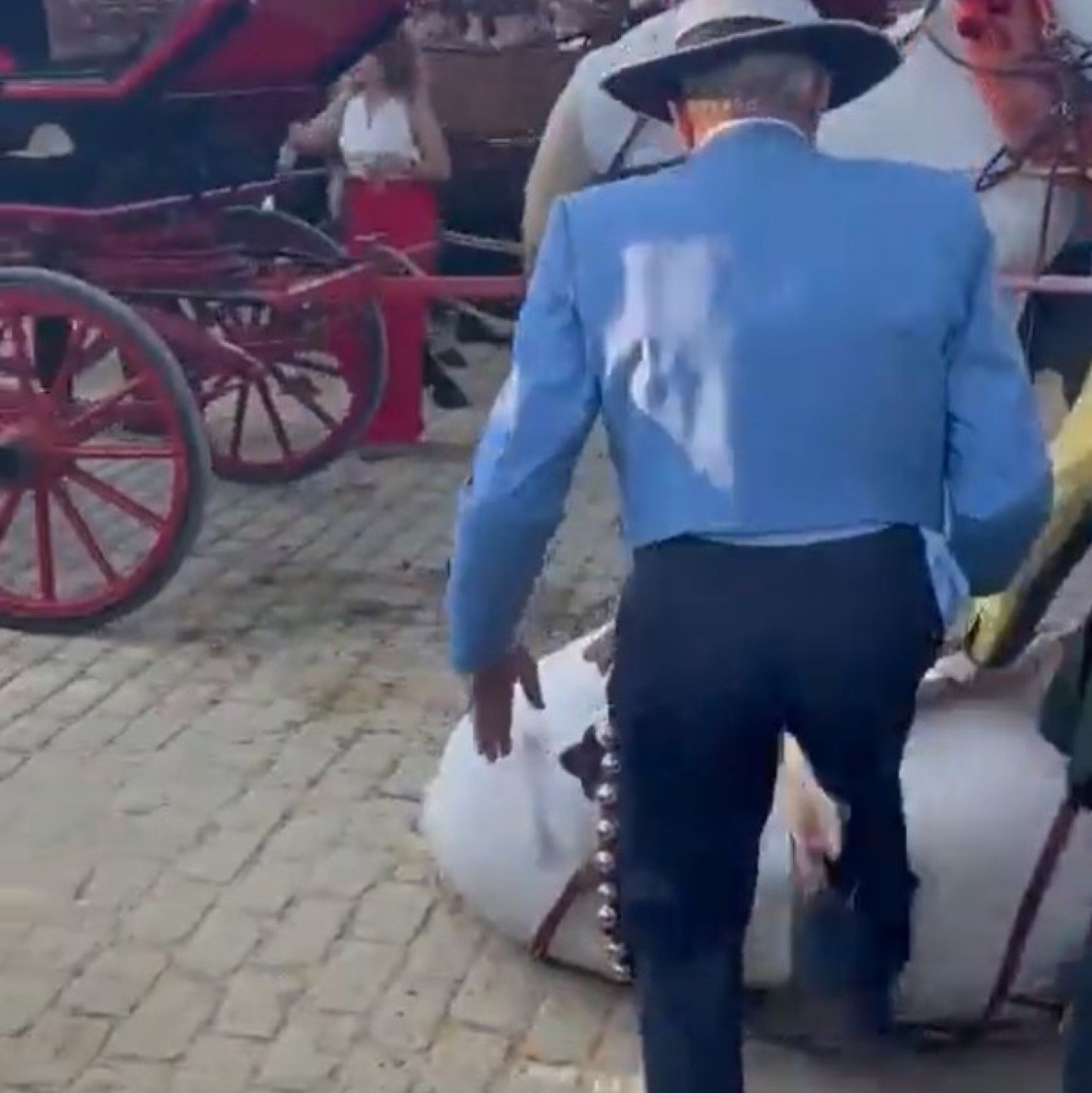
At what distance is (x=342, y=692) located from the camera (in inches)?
186

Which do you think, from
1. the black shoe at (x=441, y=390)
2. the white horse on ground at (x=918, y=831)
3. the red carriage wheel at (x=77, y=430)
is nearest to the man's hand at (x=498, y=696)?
the white horse on ground at (x=918, y=831)

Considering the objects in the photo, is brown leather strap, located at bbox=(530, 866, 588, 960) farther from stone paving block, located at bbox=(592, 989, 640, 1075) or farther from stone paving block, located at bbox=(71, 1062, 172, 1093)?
stone paving block, located at bbox=(71, 1062, 172, 1093)

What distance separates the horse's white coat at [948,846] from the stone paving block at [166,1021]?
1.63 ft

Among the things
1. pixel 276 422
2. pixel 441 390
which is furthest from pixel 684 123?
pixel 441 390

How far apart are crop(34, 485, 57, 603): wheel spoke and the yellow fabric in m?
2.58

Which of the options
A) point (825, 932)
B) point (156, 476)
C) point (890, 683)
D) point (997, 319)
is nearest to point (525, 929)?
point (825, 932)

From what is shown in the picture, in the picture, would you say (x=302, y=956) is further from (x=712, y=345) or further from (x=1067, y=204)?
(x=1067, y=204)

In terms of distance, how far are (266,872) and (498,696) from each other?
1.25 m

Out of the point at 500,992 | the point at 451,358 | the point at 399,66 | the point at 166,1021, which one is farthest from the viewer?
the point at 451,358

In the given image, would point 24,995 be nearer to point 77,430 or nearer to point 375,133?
point 77,430

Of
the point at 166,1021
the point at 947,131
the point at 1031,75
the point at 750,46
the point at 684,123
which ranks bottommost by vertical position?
the point at 166,1021

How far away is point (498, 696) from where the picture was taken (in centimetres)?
267

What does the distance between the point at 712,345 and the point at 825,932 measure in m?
0.81

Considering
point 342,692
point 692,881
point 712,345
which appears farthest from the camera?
point 342,692
